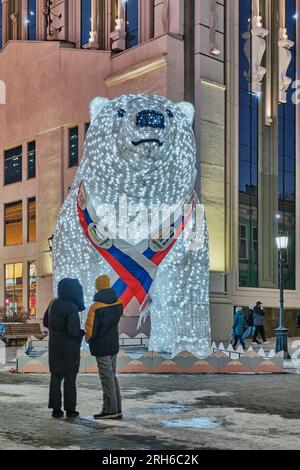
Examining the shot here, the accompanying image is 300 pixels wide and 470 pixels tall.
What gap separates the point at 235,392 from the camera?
1033cm

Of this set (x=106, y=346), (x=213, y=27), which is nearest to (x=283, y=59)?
(x=213, y=27)

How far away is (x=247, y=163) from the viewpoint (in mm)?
26422

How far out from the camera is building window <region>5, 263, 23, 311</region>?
30.7 m

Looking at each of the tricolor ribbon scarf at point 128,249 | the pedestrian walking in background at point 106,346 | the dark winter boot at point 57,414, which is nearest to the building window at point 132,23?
the tricolor ribbon scarf at point 128,249

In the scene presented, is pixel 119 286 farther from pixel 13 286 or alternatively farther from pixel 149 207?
pixel 13 286

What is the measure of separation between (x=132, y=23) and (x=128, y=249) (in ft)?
49.2

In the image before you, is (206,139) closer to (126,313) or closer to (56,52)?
(126,313)

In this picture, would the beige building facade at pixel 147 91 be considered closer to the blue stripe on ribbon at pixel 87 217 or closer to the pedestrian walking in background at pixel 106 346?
the blue stripe on ribbon at pixel 87 217

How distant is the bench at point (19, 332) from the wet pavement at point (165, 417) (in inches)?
449

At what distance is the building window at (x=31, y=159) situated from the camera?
30266 mm

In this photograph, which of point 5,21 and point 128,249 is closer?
point 128,249

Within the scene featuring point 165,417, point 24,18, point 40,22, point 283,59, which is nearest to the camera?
point 165,417

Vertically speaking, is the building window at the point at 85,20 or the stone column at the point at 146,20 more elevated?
the building window at the point at 85,20
